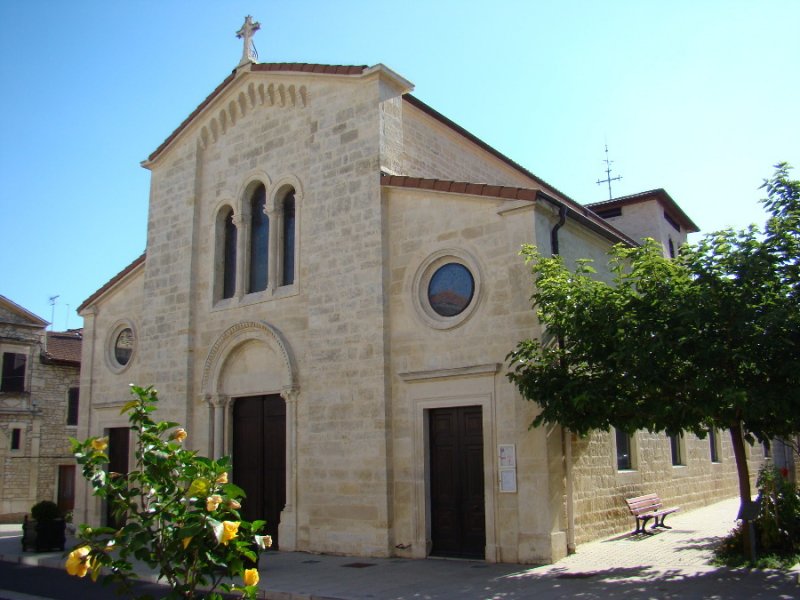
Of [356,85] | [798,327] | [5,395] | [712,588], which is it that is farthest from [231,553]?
[5,395]

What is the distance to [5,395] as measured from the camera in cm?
2550

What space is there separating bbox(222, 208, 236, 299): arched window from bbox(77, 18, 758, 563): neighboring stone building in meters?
0.03

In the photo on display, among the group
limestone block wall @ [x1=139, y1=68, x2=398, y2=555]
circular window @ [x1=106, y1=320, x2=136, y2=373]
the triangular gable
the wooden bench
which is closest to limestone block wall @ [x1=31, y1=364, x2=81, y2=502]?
circular window @ [x1=106, y1=320, x2=136, y2=373]

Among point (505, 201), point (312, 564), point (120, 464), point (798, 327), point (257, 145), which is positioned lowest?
point (312, 564)

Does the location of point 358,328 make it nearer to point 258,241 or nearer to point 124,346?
point 258,241

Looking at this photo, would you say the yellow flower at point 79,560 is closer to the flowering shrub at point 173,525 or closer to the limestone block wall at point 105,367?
the flowering shrub at point 173,525

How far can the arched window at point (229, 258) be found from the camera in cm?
1688

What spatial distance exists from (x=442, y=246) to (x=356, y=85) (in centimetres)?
414

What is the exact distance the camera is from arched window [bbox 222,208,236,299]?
16.9 meters

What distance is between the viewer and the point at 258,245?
1648cm

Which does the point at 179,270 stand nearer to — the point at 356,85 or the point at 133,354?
the point at 133,354

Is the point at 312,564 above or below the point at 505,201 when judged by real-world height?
below

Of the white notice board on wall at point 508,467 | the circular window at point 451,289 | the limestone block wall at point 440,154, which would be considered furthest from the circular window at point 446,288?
the limestone block wall at point 440,154

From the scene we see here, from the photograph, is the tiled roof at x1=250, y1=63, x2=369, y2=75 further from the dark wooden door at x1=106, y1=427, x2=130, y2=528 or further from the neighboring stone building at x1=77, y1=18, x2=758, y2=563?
the dark wooden door at x1=106, y1=427, x2=130, y2=528
